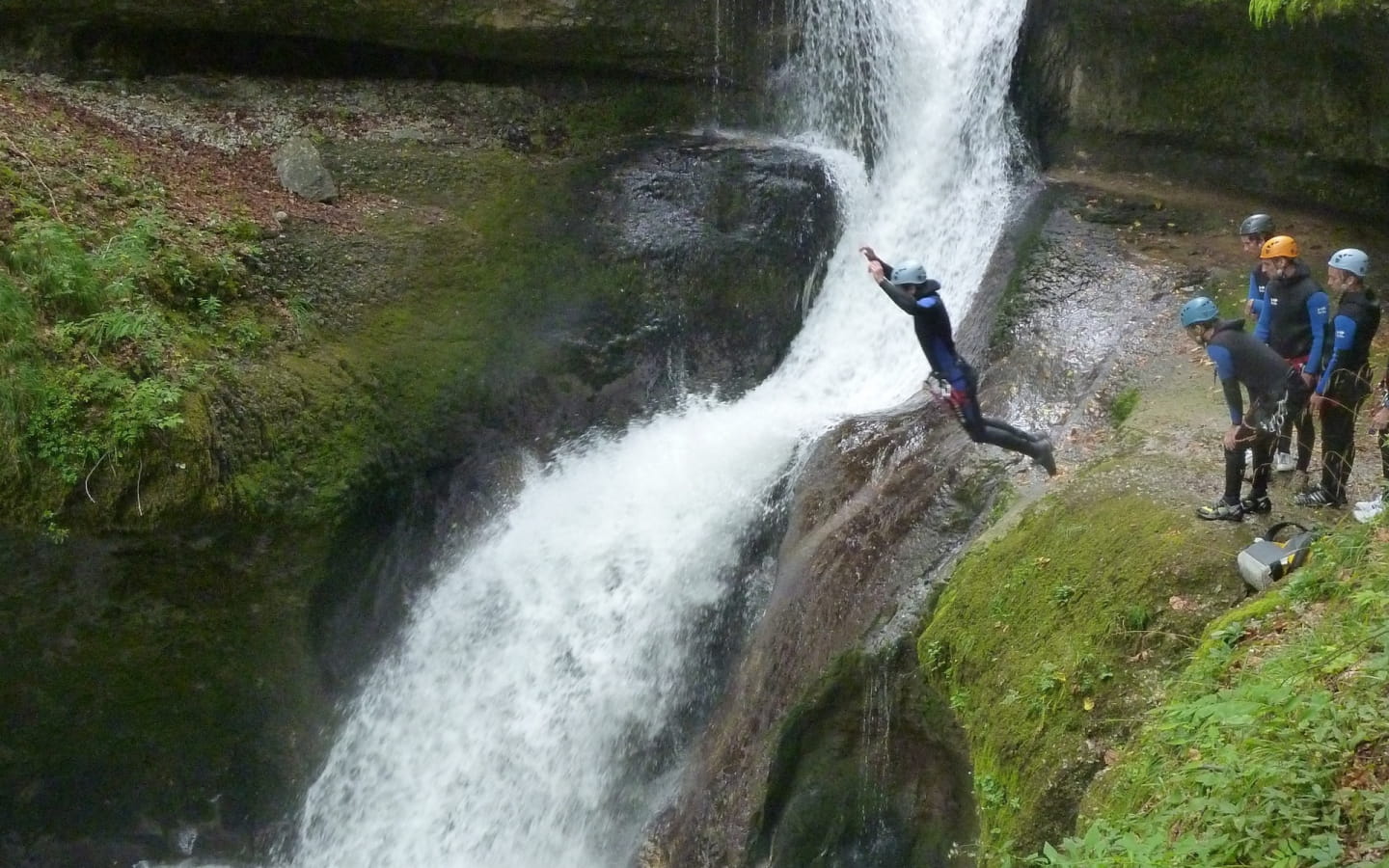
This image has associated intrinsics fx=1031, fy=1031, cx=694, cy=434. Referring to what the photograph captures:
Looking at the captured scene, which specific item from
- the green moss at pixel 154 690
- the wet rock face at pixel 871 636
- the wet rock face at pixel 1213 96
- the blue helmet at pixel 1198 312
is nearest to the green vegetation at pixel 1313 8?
the wet rock face at pixel 1213 96

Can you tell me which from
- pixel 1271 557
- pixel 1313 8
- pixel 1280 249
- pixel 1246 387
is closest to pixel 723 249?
pixel 1313 8

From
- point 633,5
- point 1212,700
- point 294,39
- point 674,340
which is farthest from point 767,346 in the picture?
point 1212,700

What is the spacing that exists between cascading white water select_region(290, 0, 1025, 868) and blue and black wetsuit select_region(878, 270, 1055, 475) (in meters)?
2.29

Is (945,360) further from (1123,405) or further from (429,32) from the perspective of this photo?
(429,32)

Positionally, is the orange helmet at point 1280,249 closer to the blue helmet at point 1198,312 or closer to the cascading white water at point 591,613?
the blue helmet at point 1198,312

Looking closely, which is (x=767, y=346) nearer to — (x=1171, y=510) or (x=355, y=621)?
(x=355, y=621)

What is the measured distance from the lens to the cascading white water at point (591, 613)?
8008mm

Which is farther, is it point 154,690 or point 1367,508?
point 154,690

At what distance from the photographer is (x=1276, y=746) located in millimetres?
3203

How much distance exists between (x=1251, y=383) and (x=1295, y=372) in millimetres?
570

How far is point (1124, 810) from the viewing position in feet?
12.1

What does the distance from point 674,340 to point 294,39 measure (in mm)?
5541

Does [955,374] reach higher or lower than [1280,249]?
lower

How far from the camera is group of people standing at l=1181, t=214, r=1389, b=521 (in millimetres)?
5090
